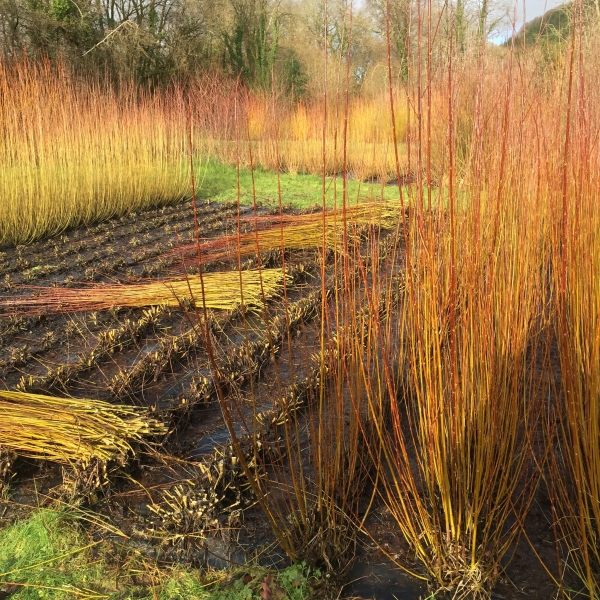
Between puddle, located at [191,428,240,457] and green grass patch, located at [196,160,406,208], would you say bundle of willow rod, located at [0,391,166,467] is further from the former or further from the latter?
green grass patch, located at [196,160,406,208]

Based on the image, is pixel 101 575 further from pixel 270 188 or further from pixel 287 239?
pixel 270 188

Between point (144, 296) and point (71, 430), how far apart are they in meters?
1.75

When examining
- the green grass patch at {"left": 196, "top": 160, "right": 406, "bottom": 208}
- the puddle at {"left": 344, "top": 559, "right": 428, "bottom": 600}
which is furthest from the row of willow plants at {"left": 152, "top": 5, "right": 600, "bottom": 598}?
the green grass patch at {"left": 196, "top": 160, "right": 406, "bottom": 208}

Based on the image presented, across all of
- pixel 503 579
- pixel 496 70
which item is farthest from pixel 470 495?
pixel 496 70

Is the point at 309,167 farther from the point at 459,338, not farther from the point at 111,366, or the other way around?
the point at 459,338

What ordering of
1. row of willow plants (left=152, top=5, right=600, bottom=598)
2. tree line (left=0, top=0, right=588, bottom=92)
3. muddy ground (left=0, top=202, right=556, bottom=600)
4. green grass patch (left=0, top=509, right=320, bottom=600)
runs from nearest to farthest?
row of willow plants (left=152, top=5, right=600, bottom=598), green grass patch (left=0, top=509, right=320, bottom=600), muddy ground (left=0, top=202, right=556, bottom=600), tree line (left=0, top=0, right=588, bottom=92)

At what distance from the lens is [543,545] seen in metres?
1.67

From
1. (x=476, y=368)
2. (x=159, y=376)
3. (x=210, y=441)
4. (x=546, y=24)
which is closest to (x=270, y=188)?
(x=159, y=376)

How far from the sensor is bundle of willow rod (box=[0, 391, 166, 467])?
80.2 inches

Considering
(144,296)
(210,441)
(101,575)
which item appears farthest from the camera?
(144,296)

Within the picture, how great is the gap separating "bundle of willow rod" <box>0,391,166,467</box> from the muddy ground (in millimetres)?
91

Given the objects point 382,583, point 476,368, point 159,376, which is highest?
point 476,368

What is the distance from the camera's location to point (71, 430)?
2072 mm

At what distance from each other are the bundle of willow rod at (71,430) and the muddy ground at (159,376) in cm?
9
